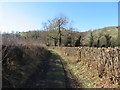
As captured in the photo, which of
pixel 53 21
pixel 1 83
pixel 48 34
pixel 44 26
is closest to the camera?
pixel 1 83

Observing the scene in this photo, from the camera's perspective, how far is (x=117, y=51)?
512 cm

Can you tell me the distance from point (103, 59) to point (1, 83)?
5.30 meters

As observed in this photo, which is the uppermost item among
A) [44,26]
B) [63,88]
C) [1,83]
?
[44,26]

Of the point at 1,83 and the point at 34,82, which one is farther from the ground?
the point at 1,83

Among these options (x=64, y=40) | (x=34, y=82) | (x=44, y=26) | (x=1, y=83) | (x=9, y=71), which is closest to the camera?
(x=1, y=83)

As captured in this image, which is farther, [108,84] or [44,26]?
[44,26]

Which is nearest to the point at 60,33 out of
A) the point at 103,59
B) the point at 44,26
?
the point at 44,26

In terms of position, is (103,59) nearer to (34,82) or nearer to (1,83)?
(34,82)

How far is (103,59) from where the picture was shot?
632cm

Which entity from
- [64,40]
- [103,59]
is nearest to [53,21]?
[64,40]

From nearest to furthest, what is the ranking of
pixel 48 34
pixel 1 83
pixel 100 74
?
pixel 1 83 < pixel 100 74 < pixel 48 34

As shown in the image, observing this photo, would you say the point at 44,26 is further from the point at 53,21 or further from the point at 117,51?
the point at 117,51

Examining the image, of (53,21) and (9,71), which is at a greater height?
(53,21)

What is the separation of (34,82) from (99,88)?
323 cm
